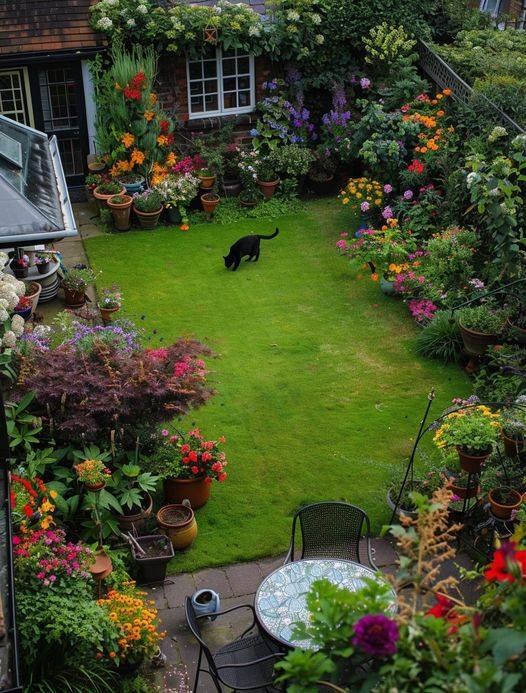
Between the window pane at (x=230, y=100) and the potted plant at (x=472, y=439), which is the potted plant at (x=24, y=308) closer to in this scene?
the potted plant at (x=472, y=439)

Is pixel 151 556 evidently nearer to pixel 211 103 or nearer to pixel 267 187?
pixel 267 187

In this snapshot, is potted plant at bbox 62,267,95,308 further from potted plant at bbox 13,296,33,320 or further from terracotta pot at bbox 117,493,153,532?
terracotta pot at bbox 117,493,153,532

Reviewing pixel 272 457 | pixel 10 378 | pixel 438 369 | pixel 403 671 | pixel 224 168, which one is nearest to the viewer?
pixel 403 671

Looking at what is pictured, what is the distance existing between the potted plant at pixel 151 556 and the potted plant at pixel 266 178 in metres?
7.96

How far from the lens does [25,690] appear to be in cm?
555

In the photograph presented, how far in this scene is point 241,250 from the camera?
476 inches

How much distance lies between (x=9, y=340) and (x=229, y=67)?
810cm

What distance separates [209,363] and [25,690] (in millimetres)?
5150

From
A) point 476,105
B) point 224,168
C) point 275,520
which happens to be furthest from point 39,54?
point 275,520

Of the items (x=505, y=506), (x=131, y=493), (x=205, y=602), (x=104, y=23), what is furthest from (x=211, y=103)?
(x=205, y=602)

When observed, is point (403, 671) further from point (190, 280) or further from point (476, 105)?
point (476, 105)

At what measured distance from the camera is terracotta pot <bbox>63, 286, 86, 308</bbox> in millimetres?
11062

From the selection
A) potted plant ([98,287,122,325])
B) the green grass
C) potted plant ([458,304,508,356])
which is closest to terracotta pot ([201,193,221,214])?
the green grass

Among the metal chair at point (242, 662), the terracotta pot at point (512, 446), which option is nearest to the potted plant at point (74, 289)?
the terracotta pot at point (512, 446)
